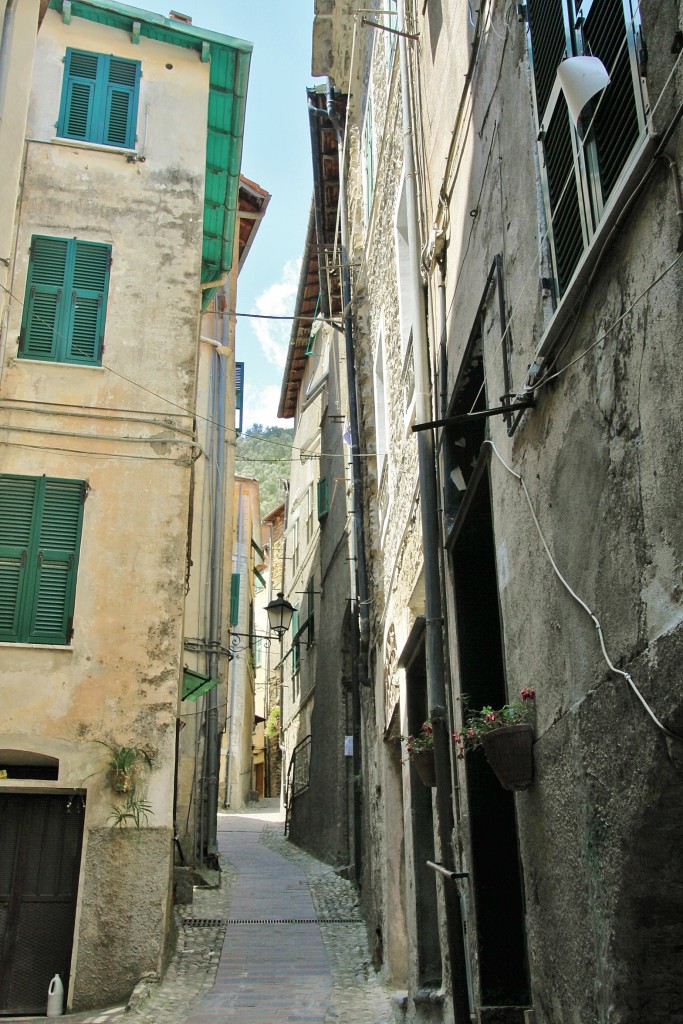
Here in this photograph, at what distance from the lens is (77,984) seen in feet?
28.2

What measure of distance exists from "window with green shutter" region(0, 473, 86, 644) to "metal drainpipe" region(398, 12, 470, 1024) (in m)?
4.39

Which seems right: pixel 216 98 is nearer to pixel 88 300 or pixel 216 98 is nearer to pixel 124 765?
pixel 88 300

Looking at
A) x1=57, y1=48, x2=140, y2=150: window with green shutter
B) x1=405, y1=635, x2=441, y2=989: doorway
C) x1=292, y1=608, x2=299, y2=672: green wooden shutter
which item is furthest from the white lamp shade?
Answer: x1=292, y1=608, x2=299, y2=672: green wooden shutter

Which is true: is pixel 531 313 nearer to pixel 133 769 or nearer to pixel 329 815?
pixel 133 769

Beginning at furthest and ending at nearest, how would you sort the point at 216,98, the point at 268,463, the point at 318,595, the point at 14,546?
1. the point at 268,463
2. the point at 318,595
3. the point at 216,98
4. the point at 14,546

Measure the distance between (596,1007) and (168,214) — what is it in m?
10.4

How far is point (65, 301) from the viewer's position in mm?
10875

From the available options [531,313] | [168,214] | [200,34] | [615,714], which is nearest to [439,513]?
[531,313]

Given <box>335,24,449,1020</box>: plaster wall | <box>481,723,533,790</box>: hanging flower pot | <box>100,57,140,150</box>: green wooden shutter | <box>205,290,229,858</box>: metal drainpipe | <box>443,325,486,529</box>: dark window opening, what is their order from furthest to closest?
<box>205,290,229,858</box>: metal drainpipe → <box>100,57,140,150</box>: green wooden shutter → <box>335,24,449,1020</box>: plaster wall → <box>443,325,486,529</box>: dark window opening → <box>481,723,533,790</box>: hanging flower pot

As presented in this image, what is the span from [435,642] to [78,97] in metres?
8.98

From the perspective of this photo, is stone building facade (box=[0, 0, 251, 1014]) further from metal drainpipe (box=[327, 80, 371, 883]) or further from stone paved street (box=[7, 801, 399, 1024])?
metal drainpipe (box=[327, 80, 371, 883])

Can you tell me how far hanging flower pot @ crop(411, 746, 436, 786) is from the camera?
6.93 metres

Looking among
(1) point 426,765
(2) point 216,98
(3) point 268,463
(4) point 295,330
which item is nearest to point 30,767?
(1) point 426,765

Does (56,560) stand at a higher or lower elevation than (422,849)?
higher
